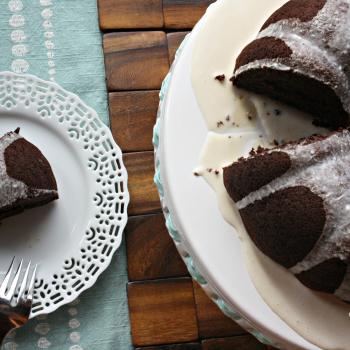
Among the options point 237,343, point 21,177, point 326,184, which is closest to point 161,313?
point 237,343

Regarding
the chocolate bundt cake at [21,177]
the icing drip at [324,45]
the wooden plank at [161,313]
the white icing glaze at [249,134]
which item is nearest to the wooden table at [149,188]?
the wooden plank at [161,313]

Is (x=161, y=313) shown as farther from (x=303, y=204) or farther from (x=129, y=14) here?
(x=129, y=14)

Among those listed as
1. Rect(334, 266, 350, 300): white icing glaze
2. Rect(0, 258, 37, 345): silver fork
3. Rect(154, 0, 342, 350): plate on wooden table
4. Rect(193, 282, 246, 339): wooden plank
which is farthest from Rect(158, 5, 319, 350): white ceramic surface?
Rect(0, 258, 37, 345): silver fork

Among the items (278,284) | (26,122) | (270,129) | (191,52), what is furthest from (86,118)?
(278,284)

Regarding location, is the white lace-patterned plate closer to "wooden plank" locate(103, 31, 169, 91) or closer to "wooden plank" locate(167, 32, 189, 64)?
"wooden plank" locate(103, 31, 169, 91)

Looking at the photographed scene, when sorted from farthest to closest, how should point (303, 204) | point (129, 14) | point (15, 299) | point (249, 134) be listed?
point (129, 14)
point (15, 299)
point (249, 134)
point (303, 204)

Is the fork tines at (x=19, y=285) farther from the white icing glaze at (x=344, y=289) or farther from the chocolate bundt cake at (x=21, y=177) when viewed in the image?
the white icing glaze at (x=344, y=289)
